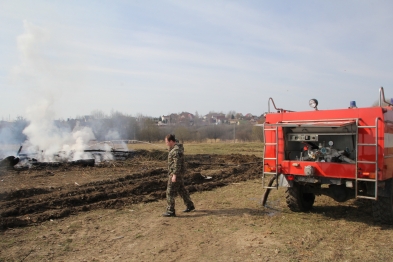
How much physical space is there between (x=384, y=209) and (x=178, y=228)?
14.0ft

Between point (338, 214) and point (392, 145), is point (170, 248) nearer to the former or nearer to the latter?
point (338, 214)

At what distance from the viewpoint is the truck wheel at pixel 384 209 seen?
6711 millimetres

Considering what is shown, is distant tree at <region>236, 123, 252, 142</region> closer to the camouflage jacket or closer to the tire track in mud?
the tire track in mud

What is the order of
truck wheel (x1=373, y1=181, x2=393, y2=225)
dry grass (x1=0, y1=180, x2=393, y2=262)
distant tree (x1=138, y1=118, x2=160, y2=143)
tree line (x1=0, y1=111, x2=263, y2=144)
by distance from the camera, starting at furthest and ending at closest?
distant tree (x1=138, y1=118, x2=160, y2=143)
tree line (x1=0, y1=111, x2=263, y2=144)
truck wheel (x1=373, y1=181, x2=393, y2=225)
dry grass (x1=0, y1=180, x2=393, y2=262)

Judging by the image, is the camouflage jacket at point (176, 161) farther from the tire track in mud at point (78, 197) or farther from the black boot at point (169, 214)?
the tire track in mud at point (78, 197)

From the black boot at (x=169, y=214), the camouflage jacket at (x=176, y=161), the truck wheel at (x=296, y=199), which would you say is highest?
the camouflage jacket at (x=176, y=161)

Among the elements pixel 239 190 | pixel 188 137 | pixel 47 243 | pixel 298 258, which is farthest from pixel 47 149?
pixel 188 137

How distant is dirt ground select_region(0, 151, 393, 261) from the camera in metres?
5.40

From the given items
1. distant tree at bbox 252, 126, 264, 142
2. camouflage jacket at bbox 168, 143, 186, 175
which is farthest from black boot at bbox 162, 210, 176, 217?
distant tree at bbox 252, 126, 264, 142

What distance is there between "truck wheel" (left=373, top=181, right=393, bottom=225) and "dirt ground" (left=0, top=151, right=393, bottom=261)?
0.18 meters

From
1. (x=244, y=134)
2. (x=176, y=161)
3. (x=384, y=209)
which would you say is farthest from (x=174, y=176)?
Result: (x=244, y=134)

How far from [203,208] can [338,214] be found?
10.9 feet

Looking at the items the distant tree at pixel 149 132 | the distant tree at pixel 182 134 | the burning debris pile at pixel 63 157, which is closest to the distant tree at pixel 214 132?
the distant tree at pixel 182 134

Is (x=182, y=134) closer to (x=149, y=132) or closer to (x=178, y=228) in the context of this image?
(x=149, y=132)
